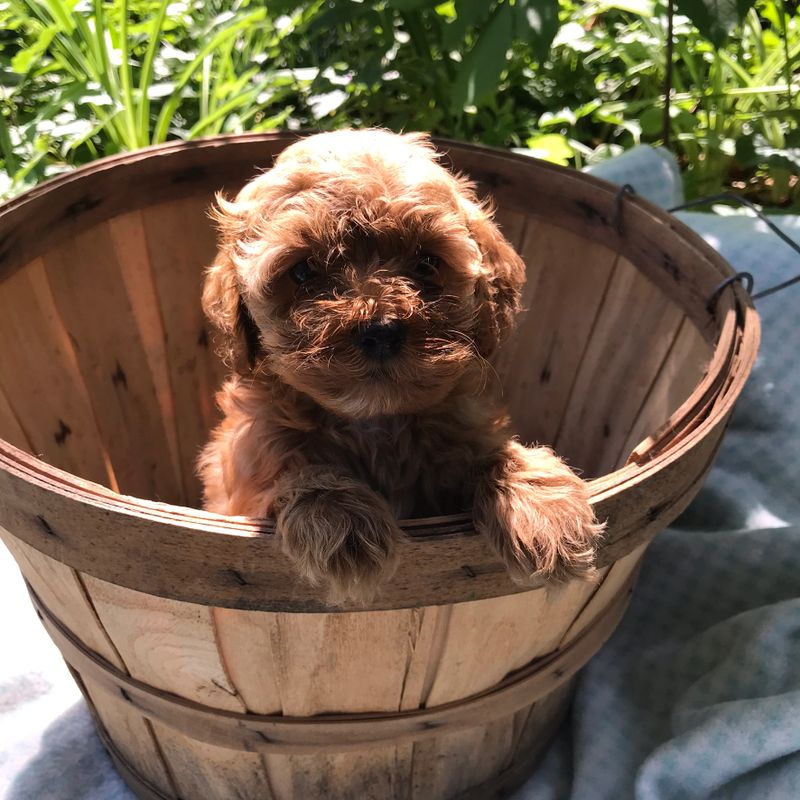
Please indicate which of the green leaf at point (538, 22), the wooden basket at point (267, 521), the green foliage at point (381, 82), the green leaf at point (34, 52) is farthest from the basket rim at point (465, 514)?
the green leaf at point (34, 52)

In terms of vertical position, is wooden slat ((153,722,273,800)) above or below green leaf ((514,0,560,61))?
below

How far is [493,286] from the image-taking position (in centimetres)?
167

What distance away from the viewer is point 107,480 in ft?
8.01

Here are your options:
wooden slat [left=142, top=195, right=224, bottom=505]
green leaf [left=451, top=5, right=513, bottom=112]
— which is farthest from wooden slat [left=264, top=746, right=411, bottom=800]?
green leaf [left=451, top=5, right=513, bottom=112]

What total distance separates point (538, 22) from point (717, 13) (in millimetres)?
483

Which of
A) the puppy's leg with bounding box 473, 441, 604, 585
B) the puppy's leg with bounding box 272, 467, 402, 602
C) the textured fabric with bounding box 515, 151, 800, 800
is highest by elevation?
→ the puppy's leg with bounding box 272, 467, 402, 602

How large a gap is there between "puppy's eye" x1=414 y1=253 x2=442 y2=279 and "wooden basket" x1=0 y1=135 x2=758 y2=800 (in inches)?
17.9

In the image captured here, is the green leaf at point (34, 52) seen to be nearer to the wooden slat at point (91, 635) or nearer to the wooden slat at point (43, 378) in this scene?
the wooden slat at point (43, 378)

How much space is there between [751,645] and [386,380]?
1.33m

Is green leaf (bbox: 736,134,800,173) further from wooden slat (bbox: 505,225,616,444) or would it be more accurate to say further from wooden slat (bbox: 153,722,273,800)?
wooden slat (bbox: 153,722,273,800)

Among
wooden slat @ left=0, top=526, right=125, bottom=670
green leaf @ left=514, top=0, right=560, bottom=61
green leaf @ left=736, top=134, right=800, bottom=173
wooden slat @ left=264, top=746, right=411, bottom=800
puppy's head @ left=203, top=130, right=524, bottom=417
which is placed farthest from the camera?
green leaf @ left=736, top=134, right=800, bottom=173

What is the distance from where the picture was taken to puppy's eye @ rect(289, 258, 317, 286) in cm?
142

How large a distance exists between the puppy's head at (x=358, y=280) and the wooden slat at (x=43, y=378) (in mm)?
757

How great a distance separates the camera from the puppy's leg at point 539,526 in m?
1.28
